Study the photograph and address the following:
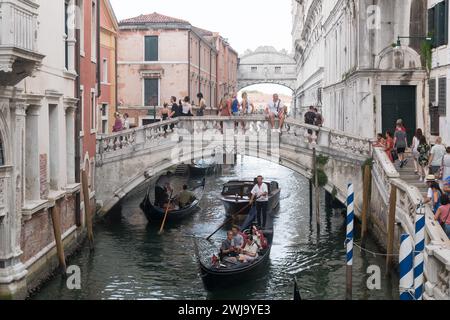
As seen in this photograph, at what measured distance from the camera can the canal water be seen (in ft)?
41.0

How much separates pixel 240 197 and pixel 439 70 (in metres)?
6.39

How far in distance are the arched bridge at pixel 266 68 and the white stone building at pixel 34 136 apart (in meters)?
45.8

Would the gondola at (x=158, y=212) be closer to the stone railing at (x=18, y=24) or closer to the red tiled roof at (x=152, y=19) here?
the stone railing at (x=18, y=24)

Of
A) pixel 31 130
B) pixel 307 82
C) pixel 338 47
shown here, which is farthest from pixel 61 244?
pixel 307 82

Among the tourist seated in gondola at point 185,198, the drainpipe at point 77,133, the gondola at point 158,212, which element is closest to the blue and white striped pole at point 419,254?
the drainpipe at point 77,133

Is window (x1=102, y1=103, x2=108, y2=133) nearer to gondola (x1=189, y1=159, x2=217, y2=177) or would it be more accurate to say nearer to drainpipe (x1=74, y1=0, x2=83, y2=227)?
drainpipe (x1=74, y1=0, x2=83, y2=227)

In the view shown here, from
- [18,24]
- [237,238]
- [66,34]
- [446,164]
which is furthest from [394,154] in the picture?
[18,24]

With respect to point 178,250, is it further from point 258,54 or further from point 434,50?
point 258,54

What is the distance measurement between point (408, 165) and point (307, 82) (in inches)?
942

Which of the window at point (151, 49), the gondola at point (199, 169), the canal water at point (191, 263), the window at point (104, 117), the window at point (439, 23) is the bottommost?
the canal water at point (191, 263)

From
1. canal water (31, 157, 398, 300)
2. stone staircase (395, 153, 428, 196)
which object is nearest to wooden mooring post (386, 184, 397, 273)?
canal water (31, 157, 398, 300)

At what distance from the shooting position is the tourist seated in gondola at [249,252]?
13.0m

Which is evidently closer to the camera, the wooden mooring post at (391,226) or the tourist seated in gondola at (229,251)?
the wooden mooring post at (391,226)

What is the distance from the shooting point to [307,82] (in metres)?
39.4
